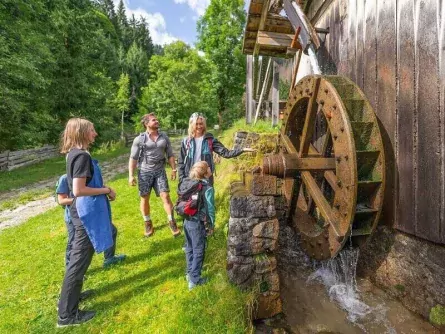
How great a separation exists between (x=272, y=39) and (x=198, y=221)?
4.23m

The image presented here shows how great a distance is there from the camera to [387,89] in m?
3.10

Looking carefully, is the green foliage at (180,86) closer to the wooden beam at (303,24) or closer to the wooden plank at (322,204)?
the wooden beam at (303,24)

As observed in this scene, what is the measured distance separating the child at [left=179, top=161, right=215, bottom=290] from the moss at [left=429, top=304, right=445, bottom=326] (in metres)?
2.10

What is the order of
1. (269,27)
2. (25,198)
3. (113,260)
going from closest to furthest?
1. (113,260)
2. (269,27)
3. (25,198)

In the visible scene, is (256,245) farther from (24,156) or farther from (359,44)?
(24,156)

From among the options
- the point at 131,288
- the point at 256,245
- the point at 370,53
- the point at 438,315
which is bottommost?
the point at 438,315

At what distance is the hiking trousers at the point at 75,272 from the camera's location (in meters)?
2.58

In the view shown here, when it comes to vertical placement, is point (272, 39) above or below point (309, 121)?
above

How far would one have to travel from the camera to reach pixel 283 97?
11.1m

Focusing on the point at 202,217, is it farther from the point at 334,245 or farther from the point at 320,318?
the point at 320,318

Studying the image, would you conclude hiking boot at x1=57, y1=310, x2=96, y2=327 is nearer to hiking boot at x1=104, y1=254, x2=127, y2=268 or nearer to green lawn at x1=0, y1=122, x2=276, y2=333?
green lawn at x1=0, y1=122, x2=276, y2=333

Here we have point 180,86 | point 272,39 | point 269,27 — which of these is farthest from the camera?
point 180,86

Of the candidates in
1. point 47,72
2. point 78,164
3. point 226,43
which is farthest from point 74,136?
point 226,43

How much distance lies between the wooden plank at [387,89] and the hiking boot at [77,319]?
123 inches
